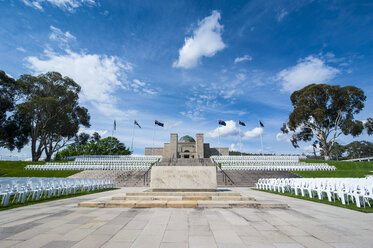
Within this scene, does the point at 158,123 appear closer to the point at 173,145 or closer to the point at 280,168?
the point at 173,145

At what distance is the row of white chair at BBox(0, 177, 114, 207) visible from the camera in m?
7.62

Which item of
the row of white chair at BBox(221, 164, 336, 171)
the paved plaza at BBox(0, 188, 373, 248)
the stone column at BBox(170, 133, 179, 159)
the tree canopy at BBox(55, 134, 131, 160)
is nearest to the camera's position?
the paved plaza at BBox(0, 188, 373, 248)

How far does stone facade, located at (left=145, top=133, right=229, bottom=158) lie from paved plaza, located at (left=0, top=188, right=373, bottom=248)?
124 ft

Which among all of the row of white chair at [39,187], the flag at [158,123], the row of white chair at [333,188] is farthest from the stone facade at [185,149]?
the row of white chair at [333,188]

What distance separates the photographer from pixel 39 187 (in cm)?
920

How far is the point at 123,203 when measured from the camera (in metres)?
6.58

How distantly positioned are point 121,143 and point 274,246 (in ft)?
173

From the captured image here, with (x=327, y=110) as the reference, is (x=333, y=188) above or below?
below

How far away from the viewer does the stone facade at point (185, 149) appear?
4334 cm

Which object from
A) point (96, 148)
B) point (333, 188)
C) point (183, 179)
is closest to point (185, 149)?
point (96, 148)

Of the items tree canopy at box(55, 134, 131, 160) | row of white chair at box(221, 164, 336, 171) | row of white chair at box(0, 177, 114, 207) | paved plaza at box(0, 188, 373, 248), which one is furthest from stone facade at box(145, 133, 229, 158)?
paved plaza at box(0, 188, 373, 248)

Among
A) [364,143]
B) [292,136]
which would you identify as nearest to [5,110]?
[292,136]

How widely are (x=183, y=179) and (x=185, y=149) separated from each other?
36.3 meters

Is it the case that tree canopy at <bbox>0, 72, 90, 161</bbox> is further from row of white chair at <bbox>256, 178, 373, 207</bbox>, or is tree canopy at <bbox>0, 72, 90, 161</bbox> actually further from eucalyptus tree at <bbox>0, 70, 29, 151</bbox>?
row of white chair at <bbox>256, 178, 373, 207</bbox>
